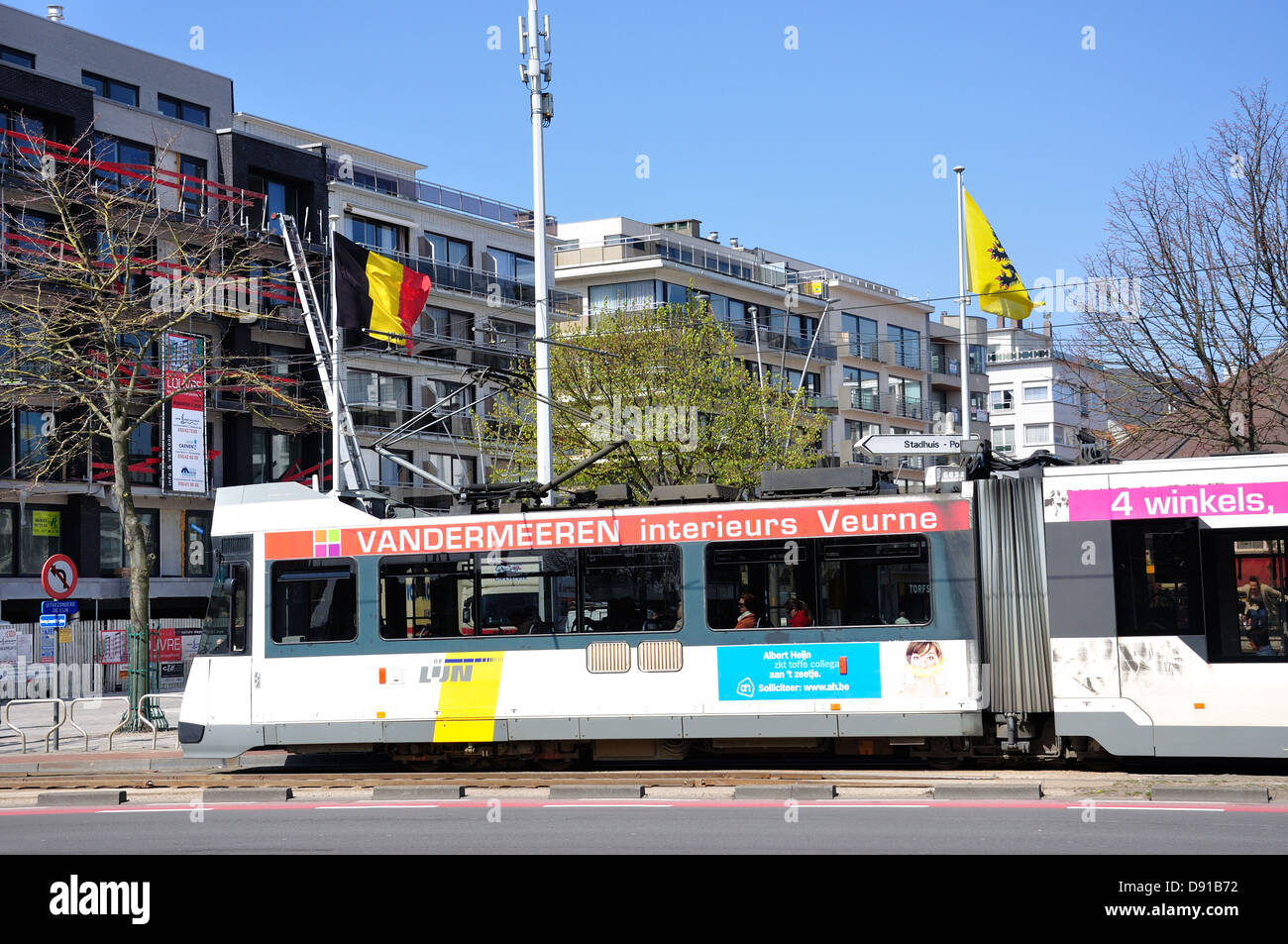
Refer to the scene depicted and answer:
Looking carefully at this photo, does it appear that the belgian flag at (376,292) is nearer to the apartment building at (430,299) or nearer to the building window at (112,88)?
the apartment building at (430,299)

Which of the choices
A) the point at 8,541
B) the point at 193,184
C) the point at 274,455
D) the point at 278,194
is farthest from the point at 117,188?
the point at 274,455

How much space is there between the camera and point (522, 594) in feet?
53.7

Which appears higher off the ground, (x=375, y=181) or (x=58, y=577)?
(x=375, y=181)

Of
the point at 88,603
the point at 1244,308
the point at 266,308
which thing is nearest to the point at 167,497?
the point at 88,603

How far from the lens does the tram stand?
46.6ft

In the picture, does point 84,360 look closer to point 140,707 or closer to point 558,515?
point 140,707

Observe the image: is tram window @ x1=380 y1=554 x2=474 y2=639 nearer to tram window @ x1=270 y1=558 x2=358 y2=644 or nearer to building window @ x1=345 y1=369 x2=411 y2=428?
tram window @ x1=270 y1=558 x2=358 y2=644

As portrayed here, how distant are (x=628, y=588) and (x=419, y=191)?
1616 inches

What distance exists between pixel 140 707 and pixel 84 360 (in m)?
6.03

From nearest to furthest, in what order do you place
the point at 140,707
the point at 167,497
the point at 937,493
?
the point at 937,493, the point at 140,707, the point at 167,497

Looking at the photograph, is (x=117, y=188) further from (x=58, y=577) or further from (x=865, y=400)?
(x=865, y=400)
